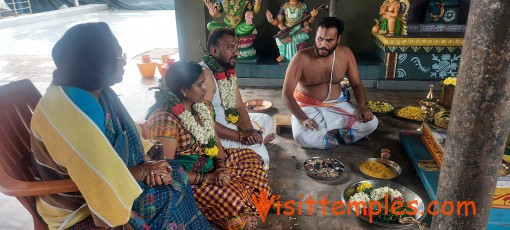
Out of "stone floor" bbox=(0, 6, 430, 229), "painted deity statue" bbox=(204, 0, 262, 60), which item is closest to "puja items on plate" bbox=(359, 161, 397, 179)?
"stone floor" bbox=(0, 6, 430, 229)

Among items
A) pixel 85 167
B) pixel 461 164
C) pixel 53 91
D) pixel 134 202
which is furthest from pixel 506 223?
pixel 53 91

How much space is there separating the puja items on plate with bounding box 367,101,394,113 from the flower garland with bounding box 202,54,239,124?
259cm

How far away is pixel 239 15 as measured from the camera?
6.72 meters

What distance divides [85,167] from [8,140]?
0.70 meters

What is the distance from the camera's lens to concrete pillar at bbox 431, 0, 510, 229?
4.26ft

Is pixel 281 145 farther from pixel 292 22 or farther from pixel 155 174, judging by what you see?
pixel 292 22

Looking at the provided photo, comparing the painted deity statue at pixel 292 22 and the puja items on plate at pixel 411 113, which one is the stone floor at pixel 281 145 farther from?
the painted deity statue at pixel 292 22

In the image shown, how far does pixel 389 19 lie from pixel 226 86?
164 inches

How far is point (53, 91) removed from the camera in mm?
1831

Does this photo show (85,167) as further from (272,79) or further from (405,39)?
(405,39)

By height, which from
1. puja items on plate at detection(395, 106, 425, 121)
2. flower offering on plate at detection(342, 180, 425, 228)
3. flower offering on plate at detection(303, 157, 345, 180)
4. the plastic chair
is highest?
the plastic chair

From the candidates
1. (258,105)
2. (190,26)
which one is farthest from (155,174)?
(190,26)

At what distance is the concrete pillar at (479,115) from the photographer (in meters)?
1.30

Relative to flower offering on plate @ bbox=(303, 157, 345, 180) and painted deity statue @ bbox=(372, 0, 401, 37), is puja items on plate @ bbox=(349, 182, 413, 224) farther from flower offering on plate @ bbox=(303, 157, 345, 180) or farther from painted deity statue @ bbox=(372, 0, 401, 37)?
painted deity statue @ bbox=(372, 0, 401, 37)
